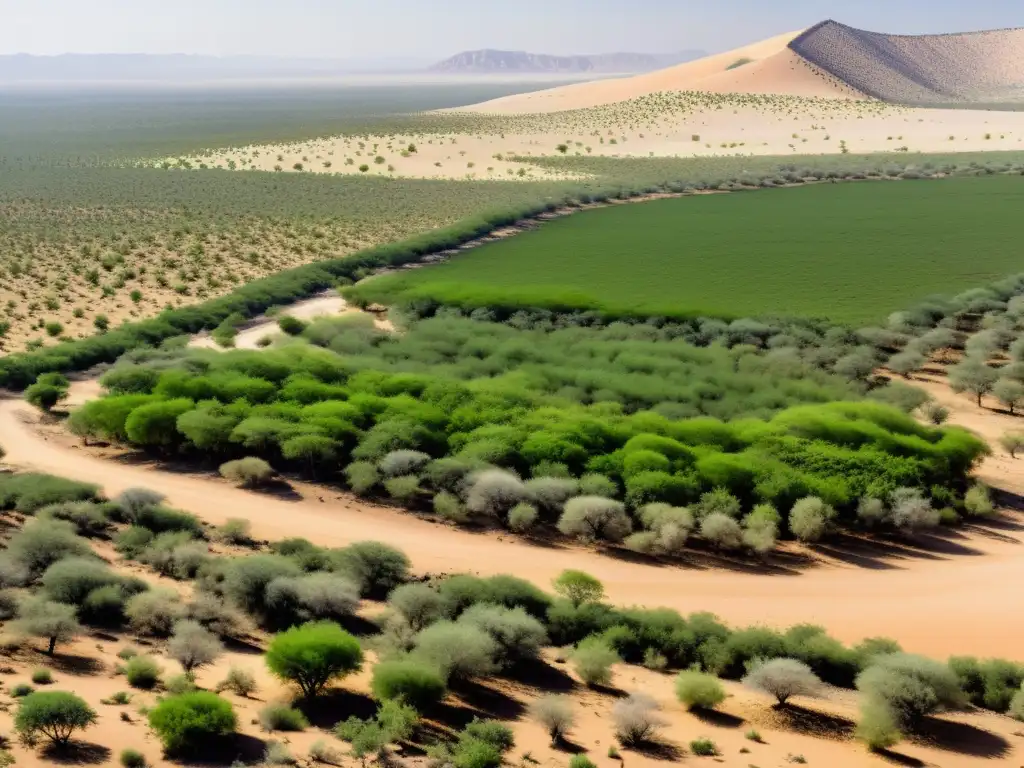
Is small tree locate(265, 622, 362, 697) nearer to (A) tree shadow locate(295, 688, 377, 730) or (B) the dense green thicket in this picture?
(A) tree shadow locate(295, 688, 377, 730)

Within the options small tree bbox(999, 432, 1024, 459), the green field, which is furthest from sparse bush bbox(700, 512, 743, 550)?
the green field

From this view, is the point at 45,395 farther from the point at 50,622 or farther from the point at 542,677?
the point at 542,677

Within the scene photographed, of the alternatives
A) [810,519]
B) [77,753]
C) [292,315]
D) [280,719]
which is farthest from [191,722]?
[292,315]

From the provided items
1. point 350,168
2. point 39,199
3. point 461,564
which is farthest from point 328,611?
point 350,168

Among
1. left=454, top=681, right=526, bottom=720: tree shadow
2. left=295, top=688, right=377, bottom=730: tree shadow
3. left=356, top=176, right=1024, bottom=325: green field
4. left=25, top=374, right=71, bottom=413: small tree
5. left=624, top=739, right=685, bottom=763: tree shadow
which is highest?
left=356, top=176, right=1024, bottom=325: green field

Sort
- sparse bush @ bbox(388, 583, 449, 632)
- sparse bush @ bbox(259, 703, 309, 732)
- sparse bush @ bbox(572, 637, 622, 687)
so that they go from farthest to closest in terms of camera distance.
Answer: sparse bush @ bbox(388, 583, 449, 632) → sparse bush @ bbox(572, 637, 622, 687) → sparse bush @ bbox(259, 703, 309, 732)

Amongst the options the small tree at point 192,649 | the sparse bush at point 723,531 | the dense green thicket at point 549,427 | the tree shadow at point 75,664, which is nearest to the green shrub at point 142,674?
the small tree at point 192,649
